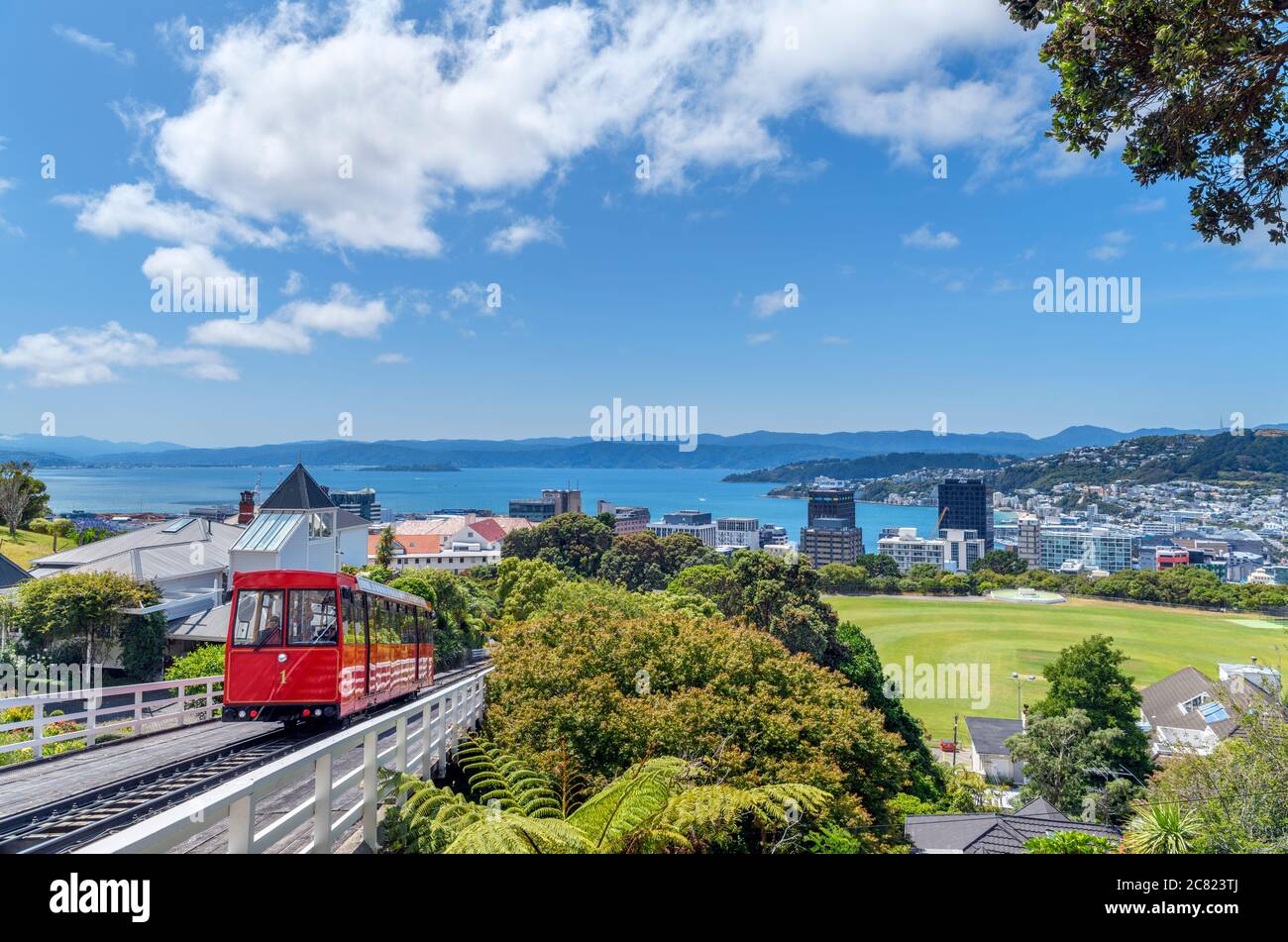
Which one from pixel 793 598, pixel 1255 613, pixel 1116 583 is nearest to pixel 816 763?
pixel 793 598

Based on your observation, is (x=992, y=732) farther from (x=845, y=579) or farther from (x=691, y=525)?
(x=691, y=525)

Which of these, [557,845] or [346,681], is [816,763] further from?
[346,681]

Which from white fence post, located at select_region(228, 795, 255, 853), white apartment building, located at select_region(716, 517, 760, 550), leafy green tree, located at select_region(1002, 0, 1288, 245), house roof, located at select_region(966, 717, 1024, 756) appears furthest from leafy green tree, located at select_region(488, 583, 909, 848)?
white apartment building, located at select_region(716, 517, 760, 550)

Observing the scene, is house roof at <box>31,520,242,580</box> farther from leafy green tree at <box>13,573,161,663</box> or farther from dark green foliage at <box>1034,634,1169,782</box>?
dark green foliage at <box>1034,634,1169,782</box>

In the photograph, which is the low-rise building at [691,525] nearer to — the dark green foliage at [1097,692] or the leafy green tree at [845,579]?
the leafy green tree at [845,579]

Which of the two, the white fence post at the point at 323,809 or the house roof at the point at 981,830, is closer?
the white fence post at the point at 323,809

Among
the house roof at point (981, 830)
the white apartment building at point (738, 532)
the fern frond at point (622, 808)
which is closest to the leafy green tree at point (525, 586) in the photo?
the house roof at point (981, 830)
